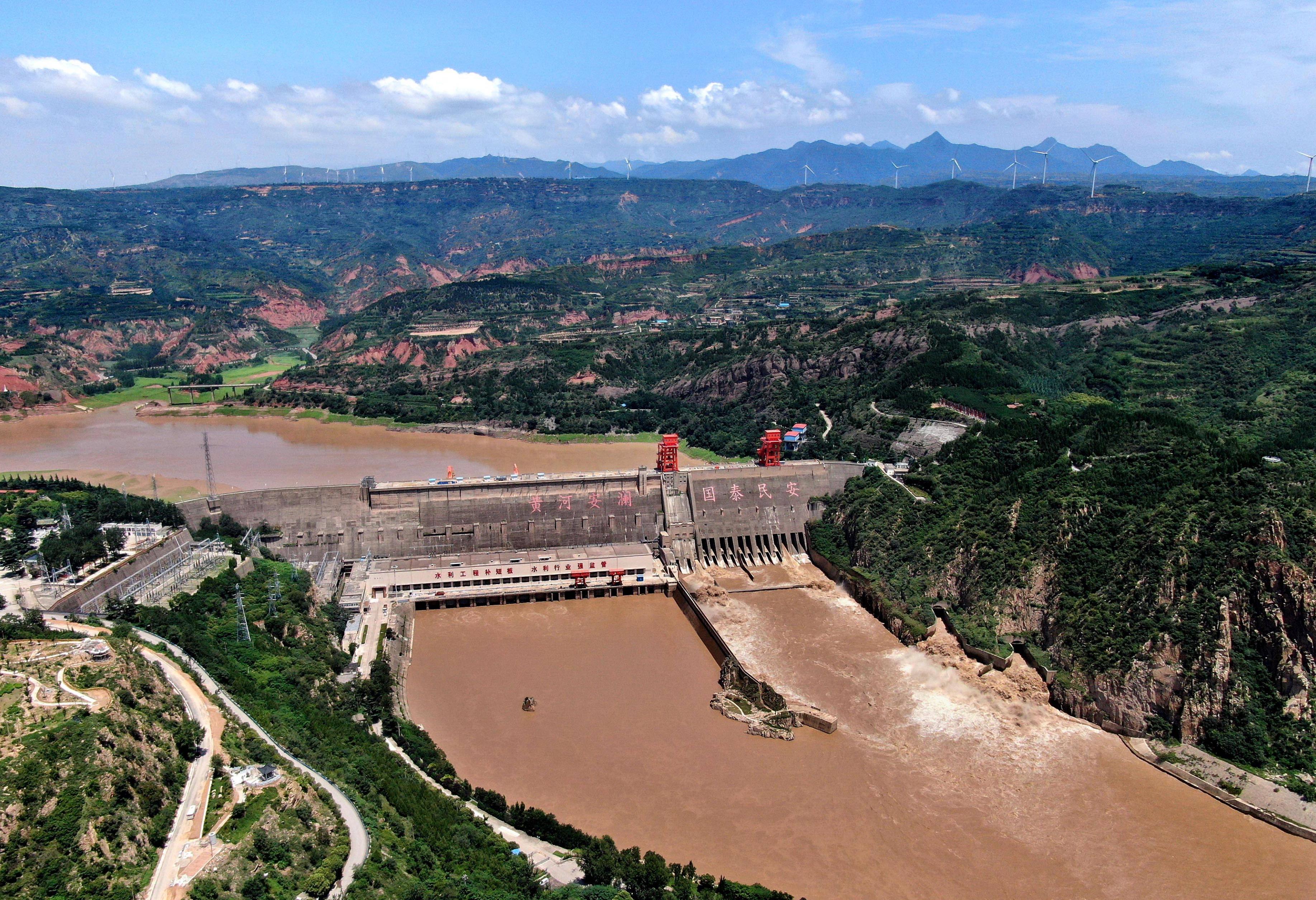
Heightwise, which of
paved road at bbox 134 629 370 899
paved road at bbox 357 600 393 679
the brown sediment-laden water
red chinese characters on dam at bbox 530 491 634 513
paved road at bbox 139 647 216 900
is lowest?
the brown sediment-laden water

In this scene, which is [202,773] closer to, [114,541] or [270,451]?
[114,541]

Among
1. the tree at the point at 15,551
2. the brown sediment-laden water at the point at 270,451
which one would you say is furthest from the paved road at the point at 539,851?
the brown sediment-laden water at the point at 270,451

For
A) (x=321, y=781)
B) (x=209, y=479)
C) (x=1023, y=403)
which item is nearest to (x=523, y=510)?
(x=209, y=479)

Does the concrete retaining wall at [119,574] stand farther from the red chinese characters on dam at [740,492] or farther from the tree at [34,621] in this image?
the red chinese characters on dam at [740,492]

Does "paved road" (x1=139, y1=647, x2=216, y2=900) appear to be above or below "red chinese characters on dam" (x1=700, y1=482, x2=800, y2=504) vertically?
above

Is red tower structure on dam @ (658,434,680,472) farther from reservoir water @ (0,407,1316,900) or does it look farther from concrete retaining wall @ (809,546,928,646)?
reservoir water @ (0,407,1316,900)

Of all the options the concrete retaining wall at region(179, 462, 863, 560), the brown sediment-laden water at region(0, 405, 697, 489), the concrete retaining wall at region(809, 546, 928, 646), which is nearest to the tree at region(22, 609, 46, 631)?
the concrete retaining wall at region(179, 462, 863, 560)
